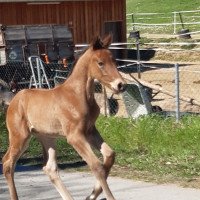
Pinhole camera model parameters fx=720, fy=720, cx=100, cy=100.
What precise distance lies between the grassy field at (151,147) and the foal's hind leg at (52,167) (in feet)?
6.53

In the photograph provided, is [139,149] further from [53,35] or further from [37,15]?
[37,15]

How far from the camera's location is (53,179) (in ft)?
24.0

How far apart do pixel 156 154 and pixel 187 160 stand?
72cm

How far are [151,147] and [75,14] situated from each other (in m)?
18.7

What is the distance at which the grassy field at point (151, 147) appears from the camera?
31.0 feet

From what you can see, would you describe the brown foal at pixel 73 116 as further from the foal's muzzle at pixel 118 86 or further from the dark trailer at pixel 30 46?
the dark trailer at pixel 30 46

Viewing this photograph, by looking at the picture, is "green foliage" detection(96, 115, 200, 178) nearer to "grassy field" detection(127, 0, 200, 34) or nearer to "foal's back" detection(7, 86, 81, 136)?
"foal's back" detection(7, 86, 81, 136)

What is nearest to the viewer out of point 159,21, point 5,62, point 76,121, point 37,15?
point 76,121

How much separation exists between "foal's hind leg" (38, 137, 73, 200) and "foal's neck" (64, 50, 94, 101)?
843mm

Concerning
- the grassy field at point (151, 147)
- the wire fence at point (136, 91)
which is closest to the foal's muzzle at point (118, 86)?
the grassy field at point (151, 147)

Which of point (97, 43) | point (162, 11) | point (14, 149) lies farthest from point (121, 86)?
point (162, 11)

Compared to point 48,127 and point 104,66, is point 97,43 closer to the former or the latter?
point 104,66

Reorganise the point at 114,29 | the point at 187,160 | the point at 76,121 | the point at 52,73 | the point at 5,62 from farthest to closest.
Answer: the point at 114,29, the point at 5,62, the point at 52,73, the point at 187,160, the point at 76,121

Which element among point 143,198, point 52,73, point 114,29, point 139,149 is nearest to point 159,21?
point 114,29
